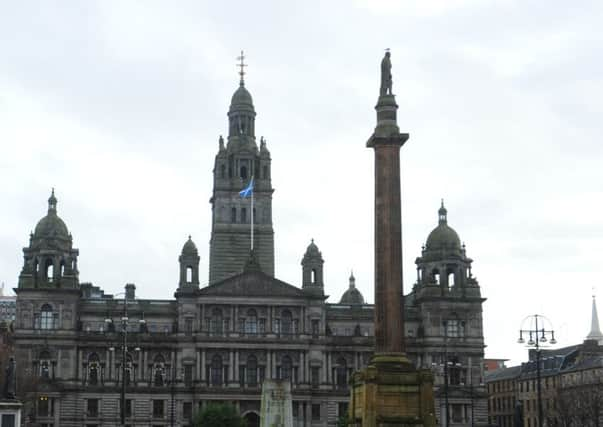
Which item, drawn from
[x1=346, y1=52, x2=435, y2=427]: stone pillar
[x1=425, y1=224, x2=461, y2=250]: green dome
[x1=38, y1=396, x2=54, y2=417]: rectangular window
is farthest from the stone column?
[x1=425, y1=224, x2=461, y2=250]: green dome

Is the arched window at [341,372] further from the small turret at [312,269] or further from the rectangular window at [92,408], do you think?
the rectangular window at [92,408]

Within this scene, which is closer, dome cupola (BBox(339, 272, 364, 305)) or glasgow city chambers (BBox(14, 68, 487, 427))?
glasgow city chambers (BBox(14, 68, 487, 427))

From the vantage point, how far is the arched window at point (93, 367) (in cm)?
12738

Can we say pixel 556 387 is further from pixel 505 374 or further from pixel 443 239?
pixel 505 374

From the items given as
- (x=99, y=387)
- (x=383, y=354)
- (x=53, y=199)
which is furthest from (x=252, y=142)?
(x=383, y=354)

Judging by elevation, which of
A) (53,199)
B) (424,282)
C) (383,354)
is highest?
(53,199)

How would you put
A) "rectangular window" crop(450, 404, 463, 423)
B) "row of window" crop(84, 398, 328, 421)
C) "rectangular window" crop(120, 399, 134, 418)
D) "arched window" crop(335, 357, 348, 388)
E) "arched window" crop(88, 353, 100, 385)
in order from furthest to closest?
1. "arched window" crop(335, 357, 348, 388)
2. "rectangular window" crop(450, 404, 463, 423)
3. "arched window" crop(88, 353, 100, 385)
4. "rectangular window" crop(120, 399, 134, 418)
5. "row of window" crop(84, 398, 328, 421)

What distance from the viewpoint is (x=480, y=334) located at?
133000mm

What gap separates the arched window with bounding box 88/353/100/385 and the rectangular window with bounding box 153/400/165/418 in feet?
23.8

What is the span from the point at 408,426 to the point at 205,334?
77.5 metres

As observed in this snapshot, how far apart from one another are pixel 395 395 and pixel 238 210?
298 ft

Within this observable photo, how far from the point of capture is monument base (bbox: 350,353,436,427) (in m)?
52.8

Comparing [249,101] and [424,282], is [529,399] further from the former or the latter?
[249,101]

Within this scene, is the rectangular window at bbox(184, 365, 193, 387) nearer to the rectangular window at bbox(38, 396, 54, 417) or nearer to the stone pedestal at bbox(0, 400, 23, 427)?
the rectangular window at bbox(38, 396, 54, 417)
